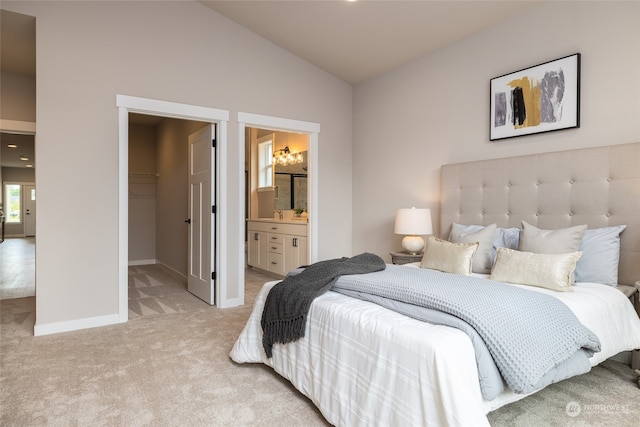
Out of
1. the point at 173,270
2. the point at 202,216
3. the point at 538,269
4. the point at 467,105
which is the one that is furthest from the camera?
the point at 173,270

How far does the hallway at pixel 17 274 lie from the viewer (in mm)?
4624

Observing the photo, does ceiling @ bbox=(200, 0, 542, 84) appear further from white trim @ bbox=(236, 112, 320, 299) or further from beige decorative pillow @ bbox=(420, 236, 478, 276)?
beige decorative pillow @ bbox=(420, 236, 478, 276)

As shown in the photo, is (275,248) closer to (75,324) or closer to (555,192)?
(75,324)

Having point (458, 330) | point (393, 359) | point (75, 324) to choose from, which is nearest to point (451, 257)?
point (458, 330)

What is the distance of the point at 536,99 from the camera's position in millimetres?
3023

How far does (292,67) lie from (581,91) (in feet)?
Answer: 9.68

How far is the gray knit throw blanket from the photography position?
2076 millimetres

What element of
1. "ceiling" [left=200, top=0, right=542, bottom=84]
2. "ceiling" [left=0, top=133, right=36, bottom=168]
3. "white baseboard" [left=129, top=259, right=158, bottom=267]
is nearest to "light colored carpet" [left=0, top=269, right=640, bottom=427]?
"ceiling" [left=200, top=0, right=542, bottom=84]

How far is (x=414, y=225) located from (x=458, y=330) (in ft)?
7.21

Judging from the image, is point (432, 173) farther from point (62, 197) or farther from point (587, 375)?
point (62, 197)

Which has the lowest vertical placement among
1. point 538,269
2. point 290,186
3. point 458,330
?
point 458,330

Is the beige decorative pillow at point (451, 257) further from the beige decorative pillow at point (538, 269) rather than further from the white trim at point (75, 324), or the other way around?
the white trim at point (75, 324)

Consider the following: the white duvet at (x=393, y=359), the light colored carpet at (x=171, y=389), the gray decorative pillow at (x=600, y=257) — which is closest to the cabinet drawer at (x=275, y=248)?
the light colored carpet at (x=171, y=389)

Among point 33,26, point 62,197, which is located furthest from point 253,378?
point 33,26
